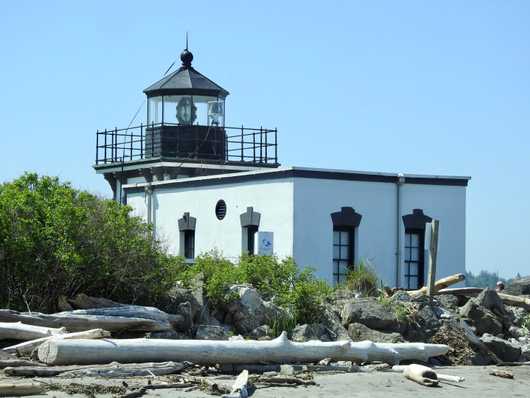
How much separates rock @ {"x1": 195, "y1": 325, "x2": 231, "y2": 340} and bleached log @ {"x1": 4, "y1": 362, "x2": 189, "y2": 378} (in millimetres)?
3235

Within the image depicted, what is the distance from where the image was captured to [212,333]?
19891mm

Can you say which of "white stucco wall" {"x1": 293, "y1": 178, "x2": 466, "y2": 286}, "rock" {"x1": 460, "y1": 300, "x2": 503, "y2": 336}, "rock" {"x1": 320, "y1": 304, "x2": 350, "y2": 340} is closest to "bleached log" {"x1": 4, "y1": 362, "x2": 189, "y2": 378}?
"rock" {"x1": 320, "y1": 304, "x2": 350, "y2": 340}

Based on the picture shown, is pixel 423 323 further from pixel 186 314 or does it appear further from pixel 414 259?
pixel 414 259

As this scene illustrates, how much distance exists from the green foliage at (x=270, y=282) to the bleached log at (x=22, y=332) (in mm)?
3960

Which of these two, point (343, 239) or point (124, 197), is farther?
point (124, 197)

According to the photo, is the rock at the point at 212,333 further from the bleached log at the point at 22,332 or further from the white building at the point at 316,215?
the white building at the point at 316,215

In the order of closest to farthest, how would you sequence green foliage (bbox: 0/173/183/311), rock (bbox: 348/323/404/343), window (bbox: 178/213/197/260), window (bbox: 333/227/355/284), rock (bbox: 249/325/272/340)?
green foliage (bbox: 0/173/183/311) < rock (bbox: 249/325/272/340) < rock (bbox: 348/323/404/343) < window (bbox: 333/227/355/284) < window (bbox: 178/213/197/260)

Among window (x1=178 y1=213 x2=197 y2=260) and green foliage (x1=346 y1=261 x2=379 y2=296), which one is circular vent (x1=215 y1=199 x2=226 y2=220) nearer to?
window (x1=178 y1=213 x2=197 y2=260)

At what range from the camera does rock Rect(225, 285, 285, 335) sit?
67.4 feet

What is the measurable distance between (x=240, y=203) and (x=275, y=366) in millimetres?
13323

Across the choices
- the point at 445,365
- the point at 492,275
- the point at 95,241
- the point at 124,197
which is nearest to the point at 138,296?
the point at 95,241

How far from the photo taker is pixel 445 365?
68.3 feet

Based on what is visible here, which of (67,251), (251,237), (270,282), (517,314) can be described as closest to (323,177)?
(251,237)

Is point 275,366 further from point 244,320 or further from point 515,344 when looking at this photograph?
point 515,344
